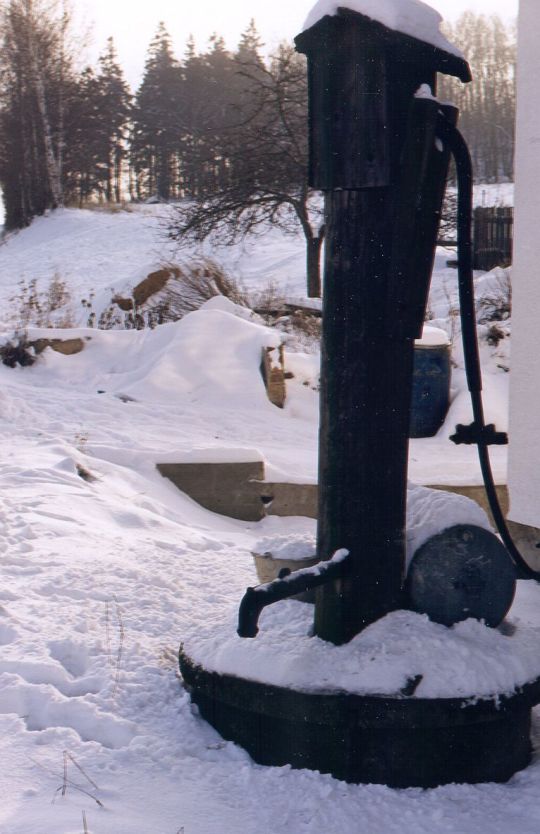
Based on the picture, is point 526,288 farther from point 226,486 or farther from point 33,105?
point 33,105

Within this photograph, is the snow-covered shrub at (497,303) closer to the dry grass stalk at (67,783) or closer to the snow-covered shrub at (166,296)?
the snow-covered shrub at (166,296)

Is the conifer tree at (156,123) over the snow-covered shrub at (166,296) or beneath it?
over

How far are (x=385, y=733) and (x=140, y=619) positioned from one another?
133 centimetres

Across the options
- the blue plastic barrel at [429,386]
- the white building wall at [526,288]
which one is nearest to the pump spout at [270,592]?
the white building wall at [526,288]

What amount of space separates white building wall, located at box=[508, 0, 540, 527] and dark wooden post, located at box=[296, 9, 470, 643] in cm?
119

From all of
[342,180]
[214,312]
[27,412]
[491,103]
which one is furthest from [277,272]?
[491,103]

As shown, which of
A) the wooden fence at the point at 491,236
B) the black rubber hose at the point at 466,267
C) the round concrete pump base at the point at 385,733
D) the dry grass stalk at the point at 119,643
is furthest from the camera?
the wooden fence at the point at 491,236

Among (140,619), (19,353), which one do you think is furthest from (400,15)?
(19,353)

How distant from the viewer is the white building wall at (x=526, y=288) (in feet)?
12.0

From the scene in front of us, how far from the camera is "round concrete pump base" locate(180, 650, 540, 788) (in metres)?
2.36

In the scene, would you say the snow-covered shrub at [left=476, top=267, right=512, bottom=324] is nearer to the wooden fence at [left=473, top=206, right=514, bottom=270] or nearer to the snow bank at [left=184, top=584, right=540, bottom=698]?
the wooden fence at [left=473, top=206, right=514, bottom=270]

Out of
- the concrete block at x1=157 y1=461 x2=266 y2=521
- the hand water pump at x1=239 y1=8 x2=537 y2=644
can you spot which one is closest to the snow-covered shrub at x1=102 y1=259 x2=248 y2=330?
the concrete block at x1=157 y1=461 x2=266 y2=521

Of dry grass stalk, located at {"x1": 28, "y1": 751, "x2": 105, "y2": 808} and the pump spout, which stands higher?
the pump spout

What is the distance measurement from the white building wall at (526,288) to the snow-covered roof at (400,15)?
3.98ft
